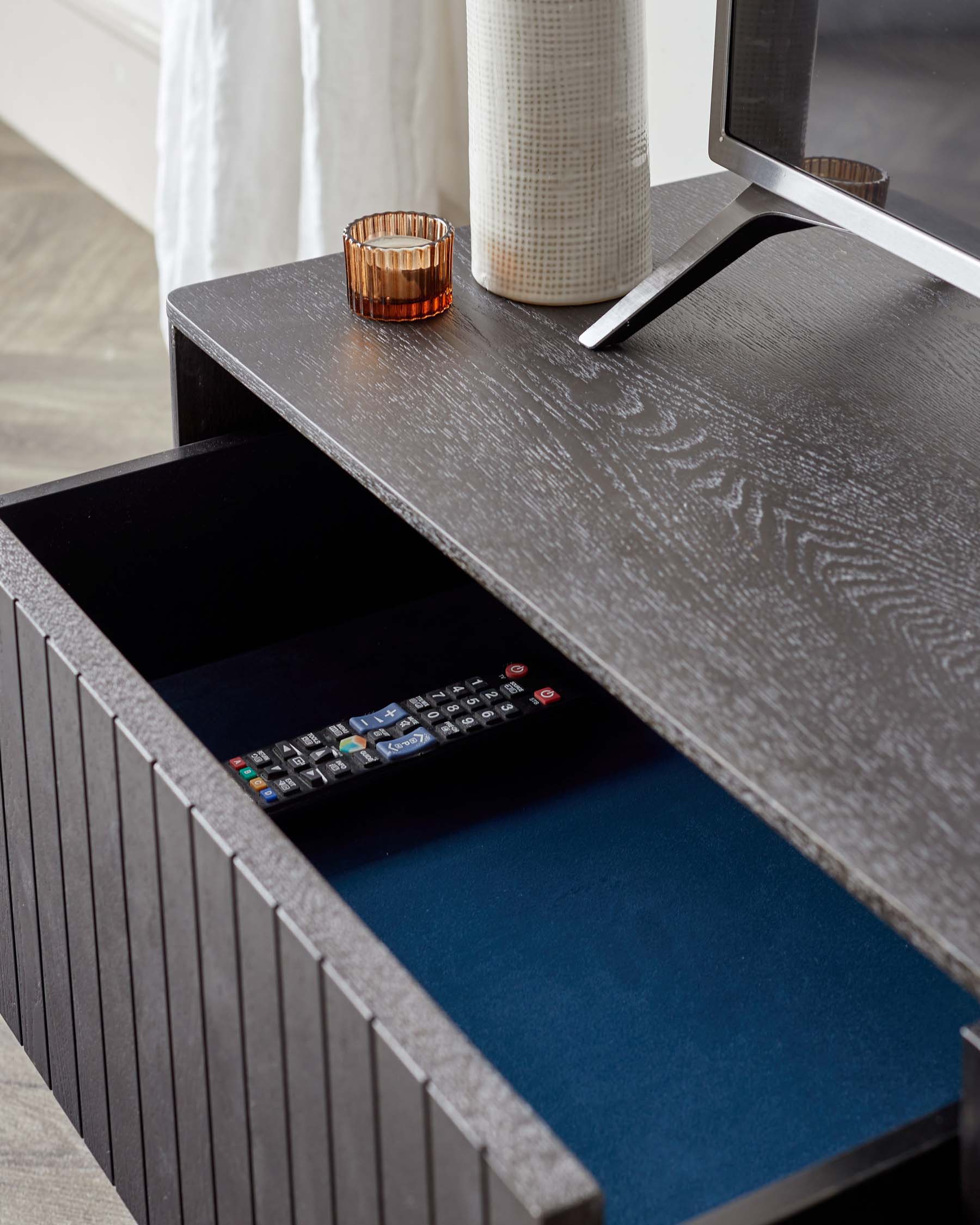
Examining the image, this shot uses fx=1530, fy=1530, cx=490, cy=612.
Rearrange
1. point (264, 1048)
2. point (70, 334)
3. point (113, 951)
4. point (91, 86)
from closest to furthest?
point (264, 1048), point (113, 951), point (70, 334), point (91, 86)

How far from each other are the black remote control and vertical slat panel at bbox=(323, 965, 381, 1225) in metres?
0.32

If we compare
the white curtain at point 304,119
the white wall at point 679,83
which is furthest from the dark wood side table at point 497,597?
the white curtain at point 304,119

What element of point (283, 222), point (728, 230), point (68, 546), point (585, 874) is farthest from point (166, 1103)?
point (283, 222)

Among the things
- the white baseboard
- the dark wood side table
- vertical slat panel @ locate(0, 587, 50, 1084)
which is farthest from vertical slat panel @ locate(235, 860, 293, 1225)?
the white baseboard

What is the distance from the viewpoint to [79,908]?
28.5 inches

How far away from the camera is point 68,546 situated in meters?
0.90

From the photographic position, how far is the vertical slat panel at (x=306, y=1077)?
0.51 m

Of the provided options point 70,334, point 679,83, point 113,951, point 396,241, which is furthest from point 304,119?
point 113,951

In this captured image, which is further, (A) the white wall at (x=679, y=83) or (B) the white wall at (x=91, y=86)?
(B) the white wall at (x=91, y=86)

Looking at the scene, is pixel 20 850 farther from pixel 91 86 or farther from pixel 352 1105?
pixel 91 86

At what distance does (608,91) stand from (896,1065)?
520mm

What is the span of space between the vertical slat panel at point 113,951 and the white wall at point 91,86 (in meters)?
1.86

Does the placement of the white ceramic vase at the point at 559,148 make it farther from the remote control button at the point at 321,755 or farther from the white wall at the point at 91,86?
the white wall at the point at 91,86

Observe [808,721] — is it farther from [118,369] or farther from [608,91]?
[118,369]
